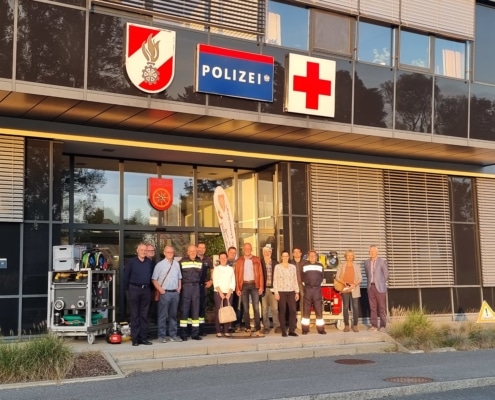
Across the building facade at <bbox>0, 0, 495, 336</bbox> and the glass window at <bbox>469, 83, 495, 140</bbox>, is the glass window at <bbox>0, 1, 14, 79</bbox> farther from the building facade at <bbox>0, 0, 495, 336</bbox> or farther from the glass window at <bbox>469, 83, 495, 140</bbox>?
the glass window at <bbox>469, 83, 495, 140</bbox>

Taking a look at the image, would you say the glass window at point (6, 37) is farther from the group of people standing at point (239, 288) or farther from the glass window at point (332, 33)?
the glass window at point (332, 33)

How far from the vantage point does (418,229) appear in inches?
722

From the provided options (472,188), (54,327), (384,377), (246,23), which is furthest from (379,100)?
(54,327)

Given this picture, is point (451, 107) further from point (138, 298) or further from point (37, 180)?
point (37, 180)

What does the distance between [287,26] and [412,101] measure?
3.81 metres

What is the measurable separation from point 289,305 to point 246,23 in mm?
6152

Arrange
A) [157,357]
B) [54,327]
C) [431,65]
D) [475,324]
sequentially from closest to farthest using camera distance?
[157,357], [54,327], [475,324], [431,65]

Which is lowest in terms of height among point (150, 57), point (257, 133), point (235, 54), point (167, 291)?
point (167, 291)

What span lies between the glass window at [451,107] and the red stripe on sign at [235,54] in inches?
199

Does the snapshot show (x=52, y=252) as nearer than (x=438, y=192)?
Yes

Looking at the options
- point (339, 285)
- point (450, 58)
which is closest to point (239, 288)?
point (339, 285)

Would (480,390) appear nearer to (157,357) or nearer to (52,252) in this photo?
(157,357)

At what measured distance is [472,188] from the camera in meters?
19.5

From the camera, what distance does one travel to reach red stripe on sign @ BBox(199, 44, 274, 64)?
1359cm
